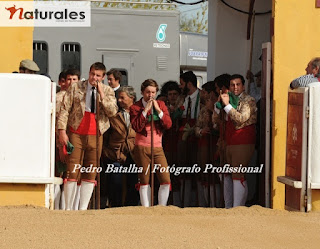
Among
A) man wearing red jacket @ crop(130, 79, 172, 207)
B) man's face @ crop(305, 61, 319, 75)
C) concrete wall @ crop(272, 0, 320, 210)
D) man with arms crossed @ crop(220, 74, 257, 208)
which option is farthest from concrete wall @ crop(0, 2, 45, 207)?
man's face @ crop(305, 61, 319, 75)

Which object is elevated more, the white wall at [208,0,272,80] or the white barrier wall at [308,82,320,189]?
A: the white wall at [208,0,272,80]

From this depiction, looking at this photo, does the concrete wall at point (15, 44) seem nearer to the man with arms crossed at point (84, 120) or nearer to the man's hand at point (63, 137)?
the man with arms crossed at point (84, 120)

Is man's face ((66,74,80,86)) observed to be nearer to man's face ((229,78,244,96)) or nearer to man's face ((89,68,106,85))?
man's face ((89,68,106,85))

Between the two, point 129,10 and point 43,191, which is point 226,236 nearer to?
point 43,191

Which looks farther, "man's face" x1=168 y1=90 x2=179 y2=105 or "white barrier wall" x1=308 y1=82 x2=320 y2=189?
"man's face" x1=168 y1=90 x2=179 y2=105

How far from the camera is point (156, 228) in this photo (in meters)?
9.54

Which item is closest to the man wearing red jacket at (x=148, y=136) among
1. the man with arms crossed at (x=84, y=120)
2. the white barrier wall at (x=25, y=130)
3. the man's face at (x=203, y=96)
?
the man with arms crossed at (x=84, y=120)

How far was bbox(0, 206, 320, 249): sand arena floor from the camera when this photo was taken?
8.82 m

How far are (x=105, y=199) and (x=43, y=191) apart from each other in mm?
2603

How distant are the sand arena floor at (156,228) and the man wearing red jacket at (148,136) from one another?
1730mm

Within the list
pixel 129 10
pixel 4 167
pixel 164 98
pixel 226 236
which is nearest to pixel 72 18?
pixel 129 10

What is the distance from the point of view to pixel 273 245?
899 cm

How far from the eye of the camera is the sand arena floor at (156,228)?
8824 millimetres

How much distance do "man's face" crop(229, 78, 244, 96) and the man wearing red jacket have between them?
0.88 meters
